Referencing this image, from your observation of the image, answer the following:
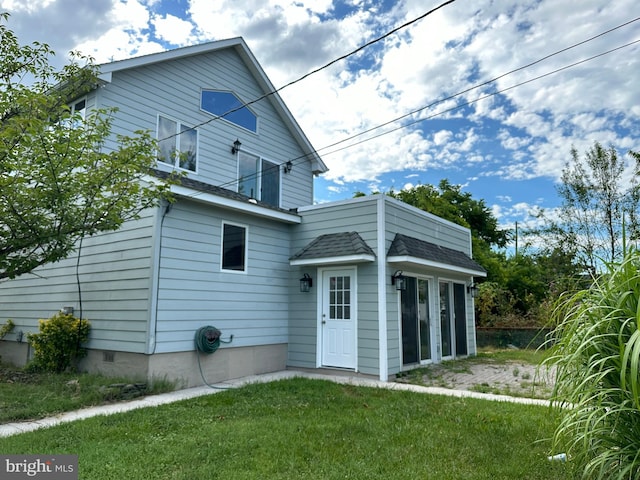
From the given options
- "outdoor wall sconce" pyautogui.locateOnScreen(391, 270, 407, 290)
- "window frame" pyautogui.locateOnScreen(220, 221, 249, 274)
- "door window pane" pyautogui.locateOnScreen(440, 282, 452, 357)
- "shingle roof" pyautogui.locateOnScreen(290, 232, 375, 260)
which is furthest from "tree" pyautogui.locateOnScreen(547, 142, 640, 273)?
"window frame" pyautogui.locateOnScreen(220, 221, 249, 274)

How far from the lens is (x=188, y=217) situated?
6.92 m

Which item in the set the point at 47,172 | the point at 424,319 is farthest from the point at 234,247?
the point at 424,319

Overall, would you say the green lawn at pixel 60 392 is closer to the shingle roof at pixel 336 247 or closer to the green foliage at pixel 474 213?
the shingle roof at pixel 336 247

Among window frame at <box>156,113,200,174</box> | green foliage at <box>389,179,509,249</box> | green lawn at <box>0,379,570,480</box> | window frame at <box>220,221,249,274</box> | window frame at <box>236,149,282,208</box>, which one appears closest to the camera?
green lawn at <box>0,379,570,480</box>

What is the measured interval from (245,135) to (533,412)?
340 inches

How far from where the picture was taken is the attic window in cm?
980

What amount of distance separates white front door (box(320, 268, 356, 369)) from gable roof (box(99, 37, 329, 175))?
3.69 metres

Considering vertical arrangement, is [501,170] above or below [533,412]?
above

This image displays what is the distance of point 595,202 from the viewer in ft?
47.4

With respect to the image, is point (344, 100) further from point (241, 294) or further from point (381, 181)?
point (381, 181)

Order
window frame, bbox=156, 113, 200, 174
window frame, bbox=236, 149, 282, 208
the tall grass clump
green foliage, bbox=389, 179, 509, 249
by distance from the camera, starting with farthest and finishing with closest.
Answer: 1. green foliage, bbox=389, 179, 509, 249
2. window frame, bbox=236, 149, 282, 208
3. window frame, bbox=156, 113, 200, 174
4. the tall grass clump

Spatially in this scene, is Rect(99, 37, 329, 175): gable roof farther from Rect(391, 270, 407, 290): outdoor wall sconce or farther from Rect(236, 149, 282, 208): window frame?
Rect(391, 270, 407, 290): outdoor wall sconce

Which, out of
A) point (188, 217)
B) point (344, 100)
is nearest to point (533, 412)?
point (188, 217)

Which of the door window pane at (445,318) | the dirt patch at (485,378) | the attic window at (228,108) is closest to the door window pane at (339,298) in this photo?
the dirt patch at (485,378)
